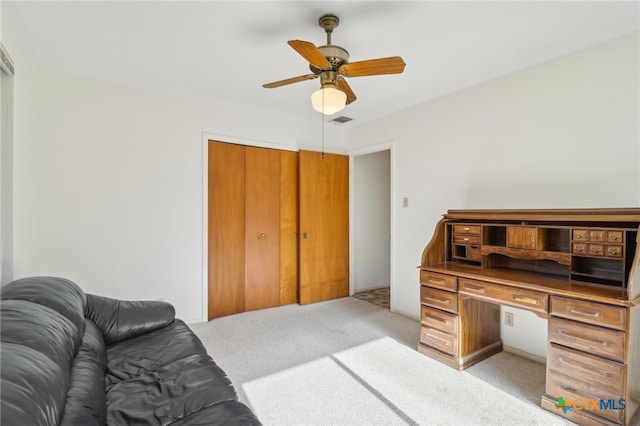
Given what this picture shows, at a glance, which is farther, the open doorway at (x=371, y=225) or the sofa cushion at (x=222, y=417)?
the open doorway at (x=371, y=225)

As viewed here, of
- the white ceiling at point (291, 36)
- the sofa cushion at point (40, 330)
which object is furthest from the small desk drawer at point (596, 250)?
the sofa cushion at point (40, 330)

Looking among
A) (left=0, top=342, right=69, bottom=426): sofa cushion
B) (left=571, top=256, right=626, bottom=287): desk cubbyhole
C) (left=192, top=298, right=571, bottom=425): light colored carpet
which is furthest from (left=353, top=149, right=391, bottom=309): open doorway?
(left=0, top=342, right=69, bottom=426): sofa cushion

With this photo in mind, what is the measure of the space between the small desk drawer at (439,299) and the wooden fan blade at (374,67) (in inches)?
68.9

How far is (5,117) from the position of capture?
2.12 m

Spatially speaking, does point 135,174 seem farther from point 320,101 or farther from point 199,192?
point 320,101

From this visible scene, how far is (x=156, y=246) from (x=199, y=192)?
727 millimetres

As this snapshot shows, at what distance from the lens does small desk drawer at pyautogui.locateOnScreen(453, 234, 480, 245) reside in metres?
2.63

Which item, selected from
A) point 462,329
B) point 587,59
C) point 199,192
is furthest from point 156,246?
point 587,59

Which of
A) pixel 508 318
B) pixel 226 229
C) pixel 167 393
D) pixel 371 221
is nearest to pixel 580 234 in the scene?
pixel 508 318

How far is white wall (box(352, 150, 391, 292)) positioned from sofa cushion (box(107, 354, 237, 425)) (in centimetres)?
341

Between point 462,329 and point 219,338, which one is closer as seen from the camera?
point 462,329

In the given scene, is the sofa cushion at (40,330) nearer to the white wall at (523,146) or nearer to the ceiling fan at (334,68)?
the ceiling fan at (334,68)

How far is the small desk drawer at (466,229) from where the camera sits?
2.63 m

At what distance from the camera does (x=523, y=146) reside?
2.69m
